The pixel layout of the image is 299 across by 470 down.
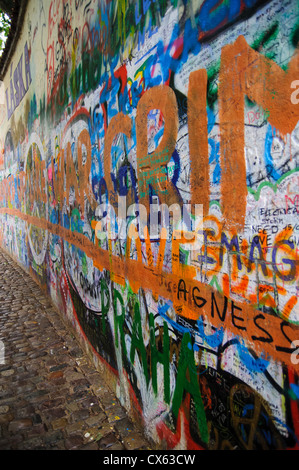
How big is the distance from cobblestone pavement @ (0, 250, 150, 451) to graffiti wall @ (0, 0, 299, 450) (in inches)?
9.4

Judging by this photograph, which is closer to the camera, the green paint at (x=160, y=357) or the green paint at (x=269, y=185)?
the green paint at (x=269, y=185)

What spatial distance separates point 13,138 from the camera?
938 cm

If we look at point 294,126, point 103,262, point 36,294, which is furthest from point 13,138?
point 294,126

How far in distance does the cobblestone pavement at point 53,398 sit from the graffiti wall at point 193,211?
9.4 inches

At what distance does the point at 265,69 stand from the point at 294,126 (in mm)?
309

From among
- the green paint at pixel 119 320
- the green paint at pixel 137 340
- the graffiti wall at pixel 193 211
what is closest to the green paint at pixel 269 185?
the graffiti wall at pixel 193 211

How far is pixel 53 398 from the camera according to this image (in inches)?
126

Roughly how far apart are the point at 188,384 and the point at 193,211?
108 cm

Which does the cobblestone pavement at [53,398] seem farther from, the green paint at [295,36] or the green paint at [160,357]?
the green paint at [295,36]

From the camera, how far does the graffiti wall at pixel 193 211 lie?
1342 millimetres

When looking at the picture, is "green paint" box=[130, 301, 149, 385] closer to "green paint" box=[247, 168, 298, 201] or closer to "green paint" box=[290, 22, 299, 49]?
"green paint" box=[247, 168, 298, 201]

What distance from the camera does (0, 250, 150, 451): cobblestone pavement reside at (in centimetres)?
262

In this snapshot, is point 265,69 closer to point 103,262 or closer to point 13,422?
point 103,262

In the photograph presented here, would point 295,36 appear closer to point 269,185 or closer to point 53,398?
point 269,185
